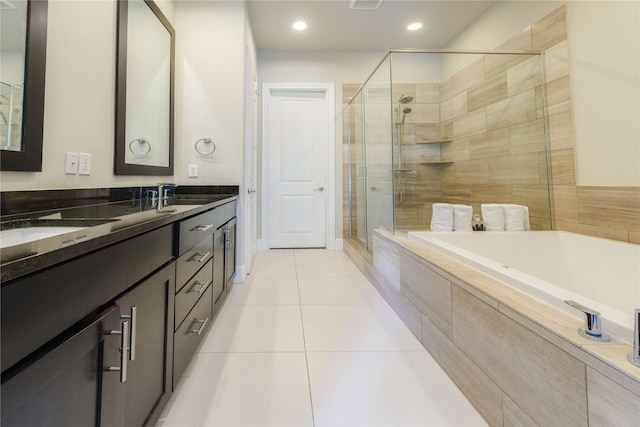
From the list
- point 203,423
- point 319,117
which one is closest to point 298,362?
point 203,423

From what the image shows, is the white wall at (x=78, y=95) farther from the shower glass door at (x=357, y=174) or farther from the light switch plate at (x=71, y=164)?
the shower glass door at (x=357, y=174)

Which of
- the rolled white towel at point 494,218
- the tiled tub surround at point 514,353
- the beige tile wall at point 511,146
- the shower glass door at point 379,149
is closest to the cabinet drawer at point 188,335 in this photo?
the tiled tub surround at point 514,353

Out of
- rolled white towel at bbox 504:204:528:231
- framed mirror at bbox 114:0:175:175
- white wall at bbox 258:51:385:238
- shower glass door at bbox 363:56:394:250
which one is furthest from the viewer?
white wall at bbox 258:51:385:238

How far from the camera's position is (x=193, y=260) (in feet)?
4.25

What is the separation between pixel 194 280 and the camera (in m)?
1.31

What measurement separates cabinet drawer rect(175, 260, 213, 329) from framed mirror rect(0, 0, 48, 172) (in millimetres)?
754

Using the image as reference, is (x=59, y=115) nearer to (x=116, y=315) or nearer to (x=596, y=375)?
(x=116, y=315)

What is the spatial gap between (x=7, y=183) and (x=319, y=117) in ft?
10.9

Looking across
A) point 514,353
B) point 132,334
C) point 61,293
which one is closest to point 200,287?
point 132,334

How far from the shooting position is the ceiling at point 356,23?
2783mm

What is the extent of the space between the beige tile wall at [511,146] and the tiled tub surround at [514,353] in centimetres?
109

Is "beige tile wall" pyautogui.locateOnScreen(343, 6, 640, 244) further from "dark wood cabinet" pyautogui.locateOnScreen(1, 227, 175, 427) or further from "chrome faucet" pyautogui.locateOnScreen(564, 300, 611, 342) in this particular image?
"dark wood cabinet" pyautogui.locateOnScreen(1, 227, 175, 427)

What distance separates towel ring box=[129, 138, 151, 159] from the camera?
1.82 metres

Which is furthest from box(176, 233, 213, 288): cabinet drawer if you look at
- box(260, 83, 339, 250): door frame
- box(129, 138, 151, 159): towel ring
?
box(260, 83, 339, 250): door frame
